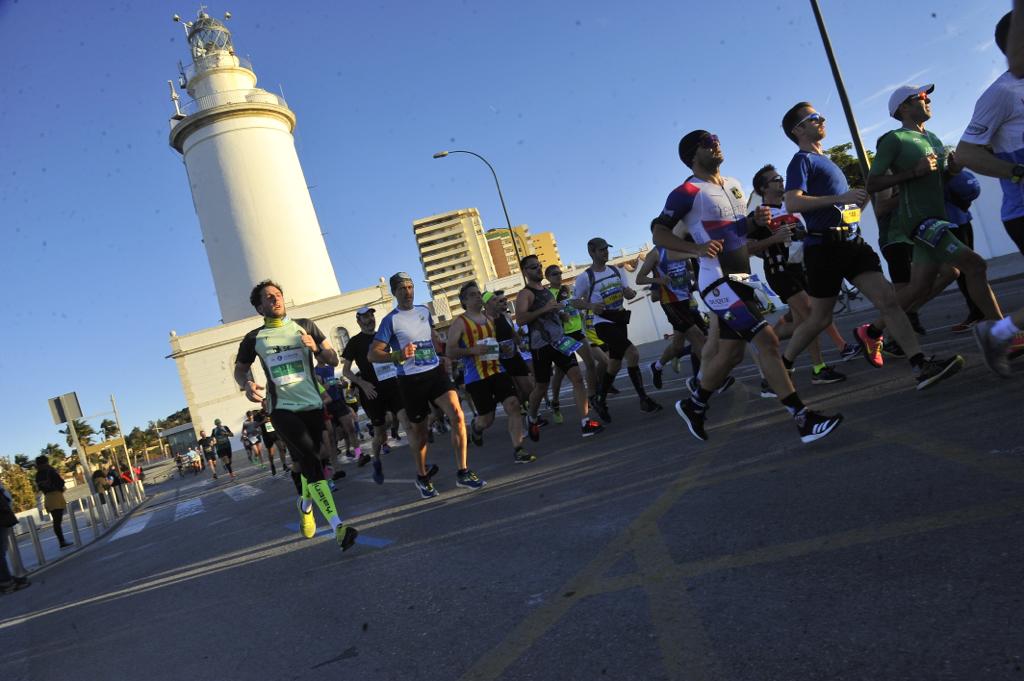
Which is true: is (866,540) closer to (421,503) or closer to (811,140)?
(811,140)

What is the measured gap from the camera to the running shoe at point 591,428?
7.88m

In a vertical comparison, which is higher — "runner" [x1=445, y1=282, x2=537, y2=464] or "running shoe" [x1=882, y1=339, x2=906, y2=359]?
"runner" [x1=445, y1=282, x2=537, y2=464]

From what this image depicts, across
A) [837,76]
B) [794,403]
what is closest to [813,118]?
[794,403]

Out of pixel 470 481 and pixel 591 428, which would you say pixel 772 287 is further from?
pixel 470 481

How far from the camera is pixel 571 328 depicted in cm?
930

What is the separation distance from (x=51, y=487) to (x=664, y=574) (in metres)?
15.3

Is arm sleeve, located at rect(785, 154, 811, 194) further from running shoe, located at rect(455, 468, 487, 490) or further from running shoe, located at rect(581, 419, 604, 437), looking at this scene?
running shoe, located at rect(455, 468, 487, 490)

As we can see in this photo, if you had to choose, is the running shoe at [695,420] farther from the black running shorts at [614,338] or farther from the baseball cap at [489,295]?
the baseball cap at [489,295]

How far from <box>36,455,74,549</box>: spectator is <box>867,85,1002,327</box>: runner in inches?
606

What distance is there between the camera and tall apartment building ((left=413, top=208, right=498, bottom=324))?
148875mm

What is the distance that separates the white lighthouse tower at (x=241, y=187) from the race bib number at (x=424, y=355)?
5129 cm

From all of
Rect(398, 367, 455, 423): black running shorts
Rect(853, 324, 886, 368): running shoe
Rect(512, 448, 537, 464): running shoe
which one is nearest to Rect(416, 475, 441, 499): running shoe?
Rect(398, 367, 455, 423): black running shorts

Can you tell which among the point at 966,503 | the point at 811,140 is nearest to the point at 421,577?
the point at 966,503

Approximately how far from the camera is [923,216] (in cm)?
538
